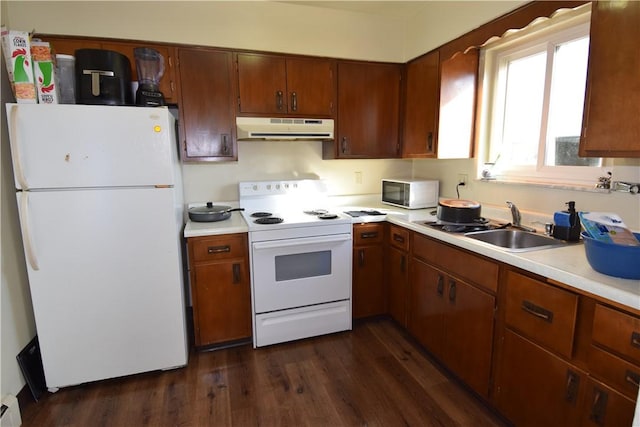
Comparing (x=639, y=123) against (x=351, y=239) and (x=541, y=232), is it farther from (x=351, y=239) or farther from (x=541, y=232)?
(x=351, y=239)

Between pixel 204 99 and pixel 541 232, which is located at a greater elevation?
pixel 204 99

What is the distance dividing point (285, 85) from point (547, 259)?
207 cm

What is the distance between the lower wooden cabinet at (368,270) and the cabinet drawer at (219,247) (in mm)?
839

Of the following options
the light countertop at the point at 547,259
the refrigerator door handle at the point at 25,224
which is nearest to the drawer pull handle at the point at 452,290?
the light countertop at the point at 547,259

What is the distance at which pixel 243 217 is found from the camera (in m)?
2.59

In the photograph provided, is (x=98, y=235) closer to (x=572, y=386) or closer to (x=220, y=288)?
(x=220, y=288)

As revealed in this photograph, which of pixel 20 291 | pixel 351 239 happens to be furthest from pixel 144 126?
pixel 351 239

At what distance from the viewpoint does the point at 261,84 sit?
8.43 ft

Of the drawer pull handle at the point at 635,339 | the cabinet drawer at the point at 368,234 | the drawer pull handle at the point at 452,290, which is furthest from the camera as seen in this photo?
the cabinet drawer at the point at 368,234

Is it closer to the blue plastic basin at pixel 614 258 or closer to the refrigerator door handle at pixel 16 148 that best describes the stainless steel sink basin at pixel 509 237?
the blue plastic basin at pixel 614 258

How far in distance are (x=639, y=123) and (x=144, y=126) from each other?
227 cm

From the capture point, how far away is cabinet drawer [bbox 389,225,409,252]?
241cm

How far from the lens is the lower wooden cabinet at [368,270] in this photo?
261 cm

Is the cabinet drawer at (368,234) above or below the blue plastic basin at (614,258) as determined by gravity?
below
